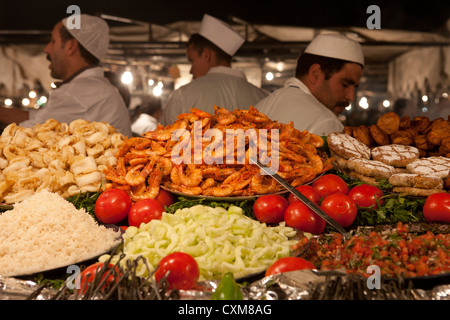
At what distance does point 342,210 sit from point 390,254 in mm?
503

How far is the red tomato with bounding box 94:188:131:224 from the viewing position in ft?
7.11

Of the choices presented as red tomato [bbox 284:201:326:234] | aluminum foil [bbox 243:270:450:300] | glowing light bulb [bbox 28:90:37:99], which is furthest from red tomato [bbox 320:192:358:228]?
glowing light bulb [bbox 28:90:37:99]

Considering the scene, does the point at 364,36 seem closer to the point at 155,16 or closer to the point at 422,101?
the point at 422,101

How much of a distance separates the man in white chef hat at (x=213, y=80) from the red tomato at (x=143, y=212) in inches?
89.9

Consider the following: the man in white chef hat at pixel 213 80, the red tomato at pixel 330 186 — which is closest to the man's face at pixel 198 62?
the man in white chef hat at pixel 213 80

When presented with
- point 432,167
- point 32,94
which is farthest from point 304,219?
point 32,94

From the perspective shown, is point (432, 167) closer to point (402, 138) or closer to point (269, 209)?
point (402, 138)

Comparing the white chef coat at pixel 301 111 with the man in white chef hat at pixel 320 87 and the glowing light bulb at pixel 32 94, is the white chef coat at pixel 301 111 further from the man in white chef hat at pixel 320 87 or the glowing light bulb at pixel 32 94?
the glowing light bulb at pixel 32 94

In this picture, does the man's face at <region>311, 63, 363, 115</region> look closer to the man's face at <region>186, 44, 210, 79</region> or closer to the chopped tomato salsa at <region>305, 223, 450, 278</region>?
the man's face at <region>186, 44, 210, 79</region>

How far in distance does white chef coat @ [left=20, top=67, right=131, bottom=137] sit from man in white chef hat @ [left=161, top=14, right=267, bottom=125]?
2.24ft

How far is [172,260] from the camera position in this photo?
1.41 meters

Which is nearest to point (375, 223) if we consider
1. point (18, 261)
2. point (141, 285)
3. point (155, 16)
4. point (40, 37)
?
point (141, 285)

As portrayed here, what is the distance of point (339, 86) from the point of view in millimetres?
3852

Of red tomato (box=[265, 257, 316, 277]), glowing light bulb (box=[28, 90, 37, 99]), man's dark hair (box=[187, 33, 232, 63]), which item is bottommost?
glowing light bulb (box=[28, 90, 37, 99])
